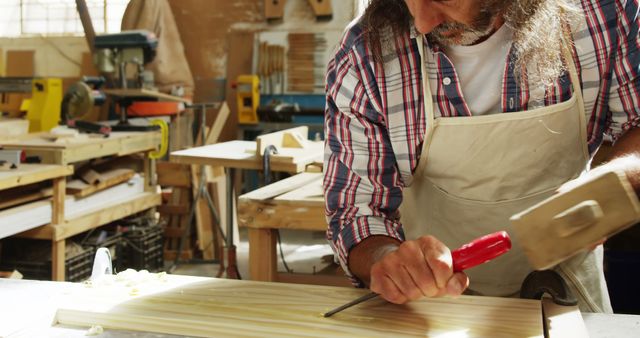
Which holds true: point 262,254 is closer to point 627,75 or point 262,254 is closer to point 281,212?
point 281,212

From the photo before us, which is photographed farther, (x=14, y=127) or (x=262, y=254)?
(x=14, y=127)

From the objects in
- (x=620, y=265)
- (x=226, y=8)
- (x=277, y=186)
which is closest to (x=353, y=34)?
(x=277, y=186)

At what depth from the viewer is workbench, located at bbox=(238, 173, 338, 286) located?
2434 mm

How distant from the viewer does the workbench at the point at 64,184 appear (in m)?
3.62

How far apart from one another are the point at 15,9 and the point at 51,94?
3457mm

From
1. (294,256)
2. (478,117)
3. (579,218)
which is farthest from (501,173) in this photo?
(294,256)

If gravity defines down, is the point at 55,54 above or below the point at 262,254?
above

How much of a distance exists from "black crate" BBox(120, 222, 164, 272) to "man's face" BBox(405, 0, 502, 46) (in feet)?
11.3

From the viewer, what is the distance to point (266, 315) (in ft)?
3.74

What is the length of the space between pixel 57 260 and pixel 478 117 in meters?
2.95

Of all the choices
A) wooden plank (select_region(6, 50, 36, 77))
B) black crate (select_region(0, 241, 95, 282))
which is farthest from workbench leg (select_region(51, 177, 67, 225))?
wooden plank (select_region(6, 50, 36, 77))

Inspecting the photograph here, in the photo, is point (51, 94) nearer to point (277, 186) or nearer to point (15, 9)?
point (277, 186)

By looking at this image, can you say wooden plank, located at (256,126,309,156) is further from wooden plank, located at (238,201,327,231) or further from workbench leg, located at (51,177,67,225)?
workbench leg, located at (51,177,67,225)

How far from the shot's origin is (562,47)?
140cm
